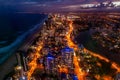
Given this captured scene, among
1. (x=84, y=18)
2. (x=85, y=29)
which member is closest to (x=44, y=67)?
(x=85, y=29)

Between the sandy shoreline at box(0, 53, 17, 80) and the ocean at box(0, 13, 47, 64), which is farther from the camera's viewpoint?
the ocean at box(0, 13, 47, 64)

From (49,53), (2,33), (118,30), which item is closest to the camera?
(49,53)

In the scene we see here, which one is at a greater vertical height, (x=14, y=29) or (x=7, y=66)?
(x=14, y=29)

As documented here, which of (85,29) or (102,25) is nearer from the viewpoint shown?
(85,29)

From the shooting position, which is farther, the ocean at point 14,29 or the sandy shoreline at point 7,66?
the ocean at point 14,29

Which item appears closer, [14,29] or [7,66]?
[7,66]

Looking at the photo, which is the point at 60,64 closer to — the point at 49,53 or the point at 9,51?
the point at 49,53

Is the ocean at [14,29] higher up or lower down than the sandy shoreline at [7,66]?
higher up

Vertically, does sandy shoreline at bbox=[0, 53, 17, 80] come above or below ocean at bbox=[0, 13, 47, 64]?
below
